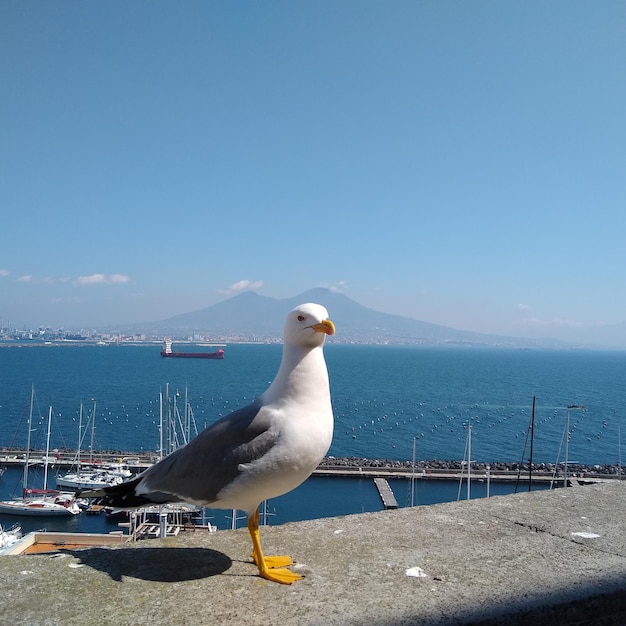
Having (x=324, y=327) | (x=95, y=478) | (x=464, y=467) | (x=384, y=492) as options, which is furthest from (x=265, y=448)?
(x=464, y=467)

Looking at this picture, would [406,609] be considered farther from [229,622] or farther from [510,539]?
[510,539]

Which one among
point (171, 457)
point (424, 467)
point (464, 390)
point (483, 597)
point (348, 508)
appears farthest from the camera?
point (464, 390)

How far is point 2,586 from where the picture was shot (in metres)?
1.62

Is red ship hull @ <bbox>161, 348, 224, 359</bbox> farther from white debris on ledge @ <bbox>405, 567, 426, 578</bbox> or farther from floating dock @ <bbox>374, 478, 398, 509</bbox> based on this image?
white debris on ledge @ <bbox>405, 567, 426, 578</bbox>

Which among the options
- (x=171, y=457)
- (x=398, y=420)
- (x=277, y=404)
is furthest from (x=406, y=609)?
(x=398, y=420)

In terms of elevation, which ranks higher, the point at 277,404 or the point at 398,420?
the point at 277,404

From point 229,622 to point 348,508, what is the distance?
2778 cm

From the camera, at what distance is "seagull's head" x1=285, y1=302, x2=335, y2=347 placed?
2.02 metres

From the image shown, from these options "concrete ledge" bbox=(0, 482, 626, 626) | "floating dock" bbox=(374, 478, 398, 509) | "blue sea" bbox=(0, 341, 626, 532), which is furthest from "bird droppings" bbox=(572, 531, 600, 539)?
"blue sea" bbox=(0, 341, 626, 532)

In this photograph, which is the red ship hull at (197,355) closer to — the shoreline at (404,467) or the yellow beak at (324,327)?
the shoreline at (404,467)

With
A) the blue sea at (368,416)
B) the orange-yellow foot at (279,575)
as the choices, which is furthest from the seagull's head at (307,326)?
the blue sea at (368,416)

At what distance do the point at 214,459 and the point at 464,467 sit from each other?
35.1 meters

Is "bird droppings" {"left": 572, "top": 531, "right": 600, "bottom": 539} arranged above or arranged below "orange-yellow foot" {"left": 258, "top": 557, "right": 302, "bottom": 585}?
above

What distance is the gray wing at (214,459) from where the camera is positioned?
1.95 meters
